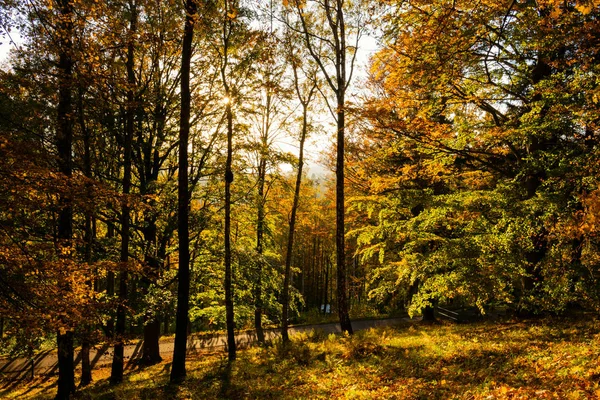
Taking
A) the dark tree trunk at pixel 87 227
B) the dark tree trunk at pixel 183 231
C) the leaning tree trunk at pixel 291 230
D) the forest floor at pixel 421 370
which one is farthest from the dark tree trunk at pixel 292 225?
the dark tree trunk at pixel 87 227

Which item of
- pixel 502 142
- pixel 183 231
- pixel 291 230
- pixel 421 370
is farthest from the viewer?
pixel 291 230

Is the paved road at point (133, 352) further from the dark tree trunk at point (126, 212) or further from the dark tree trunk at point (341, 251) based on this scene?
the dark tree trunk at point (126, 212)

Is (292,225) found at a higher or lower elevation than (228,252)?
higher

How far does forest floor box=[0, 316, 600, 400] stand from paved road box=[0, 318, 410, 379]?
16.2 feet

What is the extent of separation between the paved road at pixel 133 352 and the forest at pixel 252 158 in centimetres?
281

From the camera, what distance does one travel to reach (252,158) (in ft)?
63.1

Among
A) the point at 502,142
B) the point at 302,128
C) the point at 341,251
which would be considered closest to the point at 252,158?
the point at 302,128

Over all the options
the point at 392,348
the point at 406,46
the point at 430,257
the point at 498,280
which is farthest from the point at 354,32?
the point at 392,348

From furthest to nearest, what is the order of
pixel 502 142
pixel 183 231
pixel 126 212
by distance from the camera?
1. pixel 126 212
2. pixel 502 142
3. pixel 183 231

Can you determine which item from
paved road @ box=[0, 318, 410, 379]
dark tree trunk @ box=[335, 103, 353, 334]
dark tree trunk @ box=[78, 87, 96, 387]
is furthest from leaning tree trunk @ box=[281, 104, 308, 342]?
dark tree trunk @ box=[78, 87, 96, 387]

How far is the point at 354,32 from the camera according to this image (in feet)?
48.0

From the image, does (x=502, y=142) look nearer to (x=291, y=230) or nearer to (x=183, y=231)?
(x=291, y=230)

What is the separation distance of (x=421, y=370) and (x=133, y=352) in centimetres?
1750

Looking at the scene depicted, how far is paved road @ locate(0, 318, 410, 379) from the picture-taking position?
682 inches
